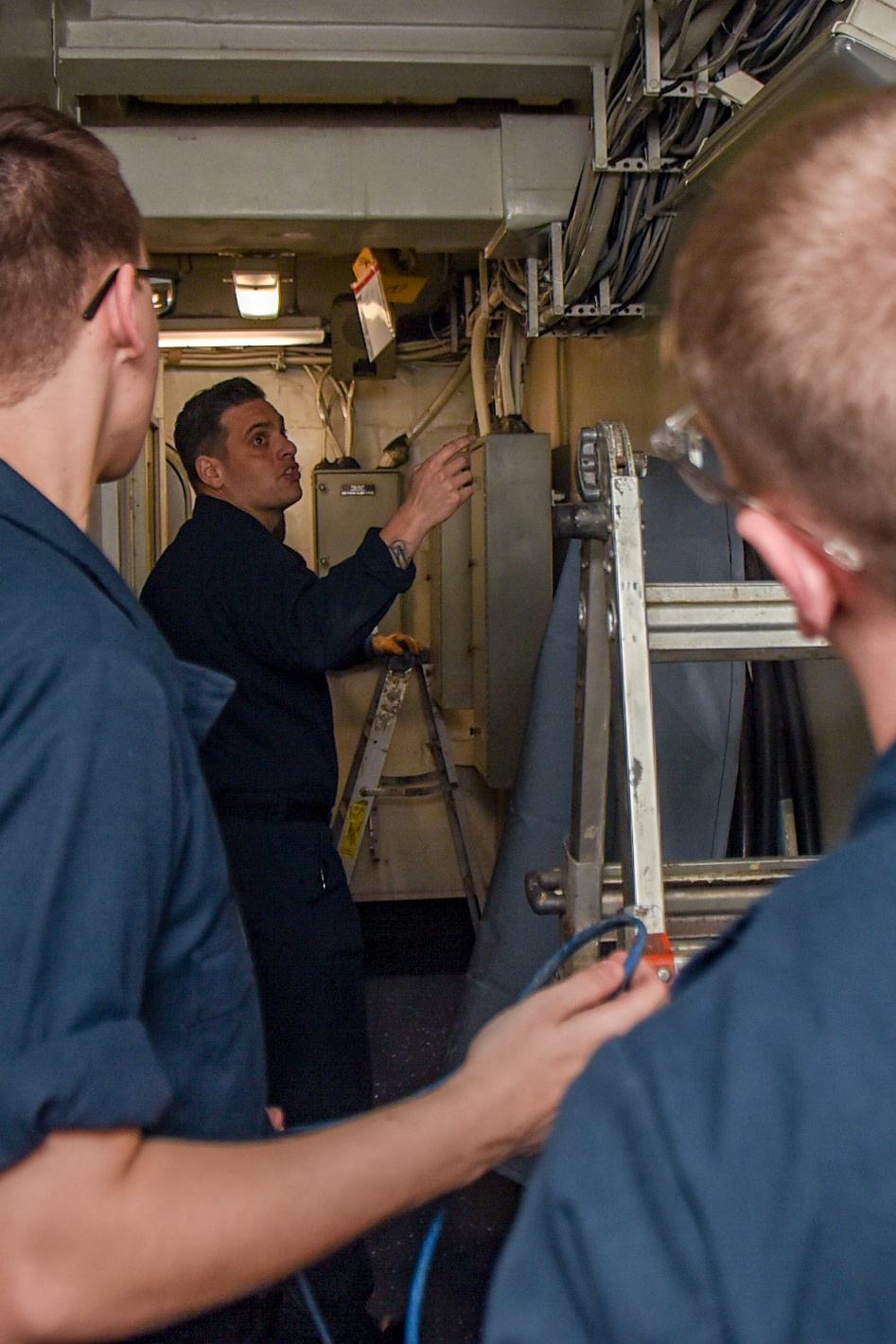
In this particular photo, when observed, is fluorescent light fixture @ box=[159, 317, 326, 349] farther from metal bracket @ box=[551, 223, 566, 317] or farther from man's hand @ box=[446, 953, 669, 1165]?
man's hand @ box=[446, 953, 669, 1165]

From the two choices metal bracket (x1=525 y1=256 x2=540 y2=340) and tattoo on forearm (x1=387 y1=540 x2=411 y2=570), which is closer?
tattoo on forearm (x1=387 y1=540 x2=411 y2=570)

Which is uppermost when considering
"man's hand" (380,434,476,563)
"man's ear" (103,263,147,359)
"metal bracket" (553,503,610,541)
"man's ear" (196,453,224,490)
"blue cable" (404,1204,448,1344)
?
"man's ear" (196,453,224,490)

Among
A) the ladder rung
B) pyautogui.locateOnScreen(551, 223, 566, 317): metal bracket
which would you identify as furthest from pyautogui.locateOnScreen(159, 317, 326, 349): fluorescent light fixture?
the ladder rung

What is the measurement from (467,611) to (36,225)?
3.00 m

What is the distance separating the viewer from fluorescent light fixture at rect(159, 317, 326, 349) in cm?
414

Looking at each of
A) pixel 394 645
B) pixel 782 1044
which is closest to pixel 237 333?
pixel 394 645

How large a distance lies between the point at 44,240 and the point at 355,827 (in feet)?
10.1

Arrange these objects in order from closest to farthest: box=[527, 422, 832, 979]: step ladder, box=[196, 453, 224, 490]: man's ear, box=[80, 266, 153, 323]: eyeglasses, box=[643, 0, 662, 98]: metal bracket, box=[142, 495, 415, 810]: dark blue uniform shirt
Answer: box=[80, 266, 153, 323]: eyeglasses, box=[527, 422, 832, 979]: step ladder, box=[643, 0, 662, 98]: metal bracket, box=[142, 495, 415, 810]: dark blue uniform shirt, box=[196, 453, 224, 490]: man's ear

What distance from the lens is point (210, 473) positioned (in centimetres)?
255

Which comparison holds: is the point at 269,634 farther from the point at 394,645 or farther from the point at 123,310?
the point at 394,645

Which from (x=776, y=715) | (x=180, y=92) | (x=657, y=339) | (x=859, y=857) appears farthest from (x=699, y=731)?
(x=180, y=92)

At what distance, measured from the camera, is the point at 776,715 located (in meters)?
2.08

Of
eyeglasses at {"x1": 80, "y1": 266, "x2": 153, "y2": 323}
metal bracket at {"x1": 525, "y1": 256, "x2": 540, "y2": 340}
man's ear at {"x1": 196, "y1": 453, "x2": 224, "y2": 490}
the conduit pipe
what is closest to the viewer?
eyeglasses at {"x1": 80, "y1": 266, "x2": 153, "y2": 323}

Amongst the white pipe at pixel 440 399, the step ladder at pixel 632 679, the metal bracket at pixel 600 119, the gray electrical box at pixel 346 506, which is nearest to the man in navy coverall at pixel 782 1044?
the step ladder at pixel 632 679
